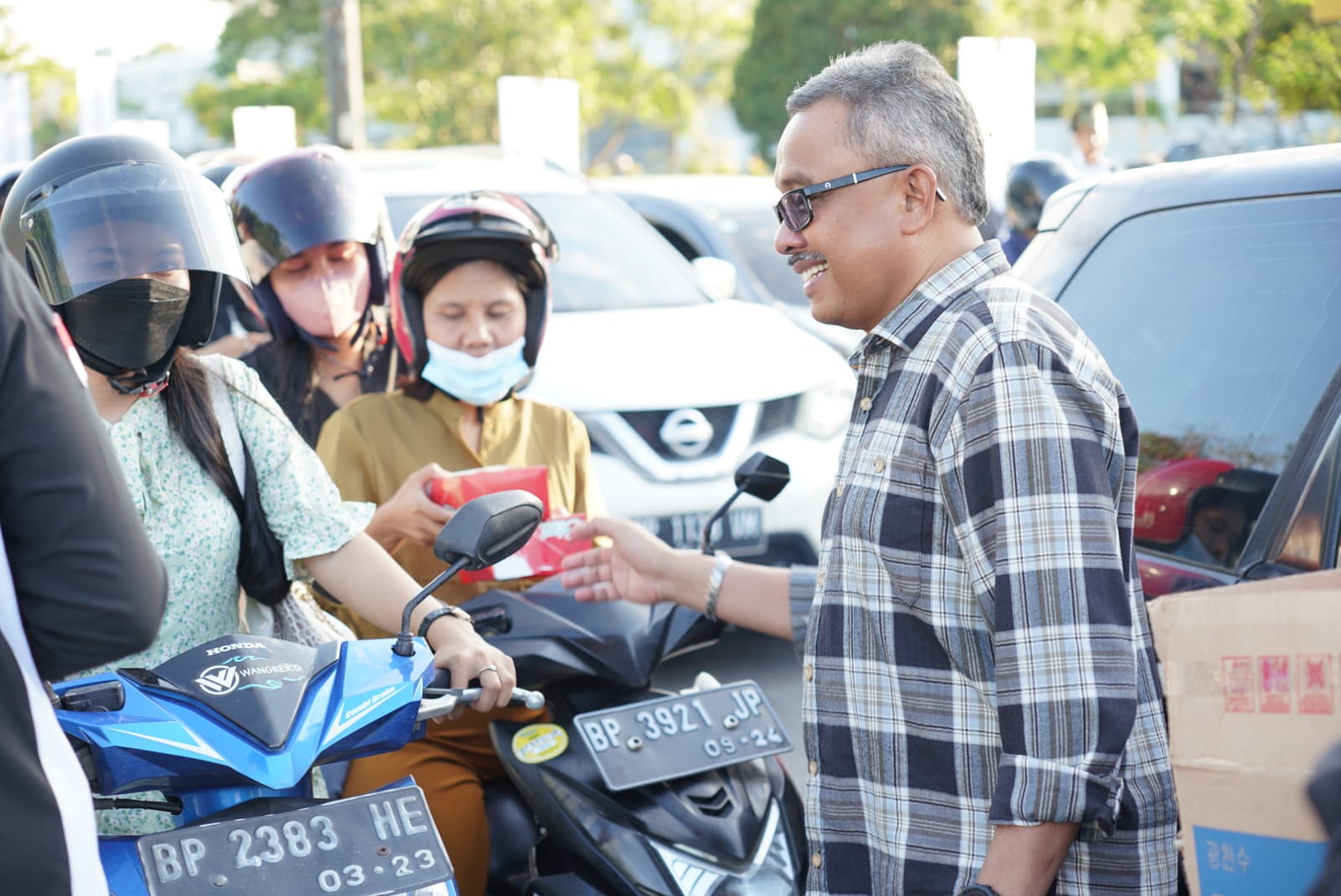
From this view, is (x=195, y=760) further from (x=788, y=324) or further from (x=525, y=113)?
(x=525, y=113)

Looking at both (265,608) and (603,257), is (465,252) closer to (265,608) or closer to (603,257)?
(265,608)

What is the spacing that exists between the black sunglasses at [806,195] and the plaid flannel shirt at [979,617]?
176 mm

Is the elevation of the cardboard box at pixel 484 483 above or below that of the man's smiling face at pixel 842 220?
below

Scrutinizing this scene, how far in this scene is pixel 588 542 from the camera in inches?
123

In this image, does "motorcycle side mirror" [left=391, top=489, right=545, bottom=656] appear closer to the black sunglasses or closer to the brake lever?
the brake lever

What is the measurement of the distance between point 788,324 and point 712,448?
4.28 ft

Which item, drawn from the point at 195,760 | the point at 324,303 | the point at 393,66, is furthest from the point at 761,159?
the point at 195,760

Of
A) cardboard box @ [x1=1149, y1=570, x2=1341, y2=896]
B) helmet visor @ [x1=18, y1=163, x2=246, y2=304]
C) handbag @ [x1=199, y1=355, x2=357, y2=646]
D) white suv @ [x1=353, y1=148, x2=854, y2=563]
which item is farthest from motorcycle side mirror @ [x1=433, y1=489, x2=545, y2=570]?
white suv @ [x1=353, y1=148, x2=854, y2=563]

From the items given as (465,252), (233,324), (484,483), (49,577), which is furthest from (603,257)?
(49,577)

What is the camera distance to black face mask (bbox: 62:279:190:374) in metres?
2.41

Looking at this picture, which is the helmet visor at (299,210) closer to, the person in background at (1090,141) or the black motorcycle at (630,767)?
the black motorcycle at (630,767)

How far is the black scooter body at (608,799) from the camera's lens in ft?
8.66

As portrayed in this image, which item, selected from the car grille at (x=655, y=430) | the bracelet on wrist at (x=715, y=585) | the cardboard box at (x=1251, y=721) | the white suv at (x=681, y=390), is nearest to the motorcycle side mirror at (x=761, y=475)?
the bracelet on wrist at (x=715, y=585)

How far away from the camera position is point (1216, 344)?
2.79 metres
